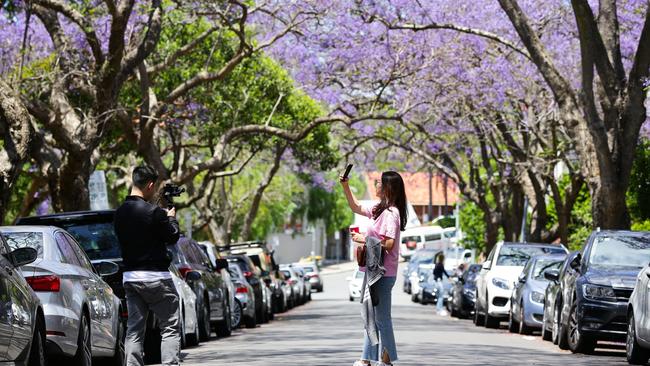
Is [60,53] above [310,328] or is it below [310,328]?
above

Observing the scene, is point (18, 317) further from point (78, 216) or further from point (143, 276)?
point (78, 216)

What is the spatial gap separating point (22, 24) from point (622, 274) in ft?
56.2

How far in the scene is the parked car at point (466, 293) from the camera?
108 ft

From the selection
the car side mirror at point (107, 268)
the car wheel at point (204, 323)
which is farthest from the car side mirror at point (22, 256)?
the car wheel at point (204, 323)

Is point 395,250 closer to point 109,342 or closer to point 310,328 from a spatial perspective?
point 109,342

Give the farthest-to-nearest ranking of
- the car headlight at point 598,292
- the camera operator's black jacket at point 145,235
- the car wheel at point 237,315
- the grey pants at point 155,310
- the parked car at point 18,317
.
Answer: the car wheel at point 237,315 → the car headlight at point 598,292 → the camera operator's black jacket at point 145,235 → the grey pants at point 155,310 → the parked car at point 18,317

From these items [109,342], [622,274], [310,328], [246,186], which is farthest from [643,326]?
[246,186]

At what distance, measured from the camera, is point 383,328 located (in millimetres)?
13047

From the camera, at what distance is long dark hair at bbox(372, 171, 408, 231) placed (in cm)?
1336

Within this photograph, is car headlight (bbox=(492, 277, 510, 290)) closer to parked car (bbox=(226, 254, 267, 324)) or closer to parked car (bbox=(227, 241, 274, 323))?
parked car (bbox=(226, 254, 267, 324))

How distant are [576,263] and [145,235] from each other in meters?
8.85

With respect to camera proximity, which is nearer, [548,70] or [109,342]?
[109,342]

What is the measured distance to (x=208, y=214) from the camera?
147 ft

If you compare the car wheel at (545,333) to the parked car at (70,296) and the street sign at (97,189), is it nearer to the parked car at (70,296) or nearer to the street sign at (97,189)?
the street sign at (97,189)
